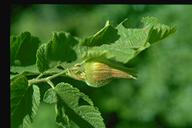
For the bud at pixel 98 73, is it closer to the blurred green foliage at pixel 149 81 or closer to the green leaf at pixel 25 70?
the green leaf at pixel 25 70

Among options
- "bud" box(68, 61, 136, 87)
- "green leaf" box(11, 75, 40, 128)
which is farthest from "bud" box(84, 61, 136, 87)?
"green leaf" box(11, 75, 40, 128)

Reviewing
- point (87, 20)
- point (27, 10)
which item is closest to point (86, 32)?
point (87, 20)

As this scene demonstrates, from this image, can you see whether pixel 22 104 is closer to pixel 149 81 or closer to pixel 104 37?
pixel 104 37

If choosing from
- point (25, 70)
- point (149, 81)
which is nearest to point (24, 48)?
point (25, 70)

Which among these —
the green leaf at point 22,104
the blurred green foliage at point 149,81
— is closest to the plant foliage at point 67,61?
the green leaf at point 22,104

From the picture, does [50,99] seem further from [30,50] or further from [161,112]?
[161,112]
